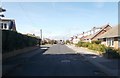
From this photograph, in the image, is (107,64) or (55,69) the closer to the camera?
(55,69)

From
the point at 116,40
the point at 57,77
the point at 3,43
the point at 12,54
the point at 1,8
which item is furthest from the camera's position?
the point at 116,40

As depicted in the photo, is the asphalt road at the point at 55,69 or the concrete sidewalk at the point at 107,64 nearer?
the asphalt road at the point at 55,69

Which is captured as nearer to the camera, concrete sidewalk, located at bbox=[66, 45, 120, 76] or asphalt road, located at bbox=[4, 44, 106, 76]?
asphalt road, located at bbox=[4, 44, 106, 76]

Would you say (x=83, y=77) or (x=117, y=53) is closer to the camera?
(x=83, y=77)

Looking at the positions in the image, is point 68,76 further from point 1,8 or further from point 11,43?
point 11,43

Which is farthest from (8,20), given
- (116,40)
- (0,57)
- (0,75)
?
(0,75)

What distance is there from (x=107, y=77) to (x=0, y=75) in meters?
5.52

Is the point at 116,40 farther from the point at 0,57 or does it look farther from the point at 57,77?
the point at 57,77

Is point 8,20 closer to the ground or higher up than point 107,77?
higher up

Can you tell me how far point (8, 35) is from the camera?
2609cm

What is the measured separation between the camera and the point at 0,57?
2267 cm

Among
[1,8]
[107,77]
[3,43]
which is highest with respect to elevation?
[1,8]

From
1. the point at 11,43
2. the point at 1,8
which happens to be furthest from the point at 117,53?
the point at 1,8

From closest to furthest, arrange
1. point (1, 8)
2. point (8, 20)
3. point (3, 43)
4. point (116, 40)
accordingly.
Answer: point (1, 8)
point (3, 43)
point (116, 40)
point (8, 20)
